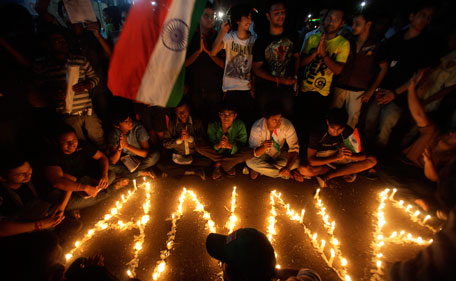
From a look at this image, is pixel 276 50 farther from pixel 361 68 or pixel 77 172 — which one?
pixel 77 172

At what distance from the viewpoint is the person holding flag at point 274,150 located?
3.72m

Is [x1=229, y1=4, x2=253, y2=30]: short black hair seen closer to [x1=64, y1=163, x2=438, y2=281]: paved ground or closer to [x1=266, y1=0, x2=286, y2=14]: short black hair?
[x1=266, y1=0, x2=286, y2=14]: short black hair

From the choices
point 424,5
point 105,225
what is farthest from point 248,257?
point 424,5

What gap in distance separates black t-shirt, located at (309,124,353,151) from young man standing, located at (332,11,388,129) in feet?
2.53

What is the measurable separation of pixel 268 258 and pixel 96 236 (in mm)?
2461

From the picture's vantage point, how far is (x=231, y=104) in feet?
11.9

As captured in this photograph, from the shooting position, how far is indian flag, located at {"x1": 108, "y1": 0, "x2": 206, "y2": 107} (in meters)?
2.04

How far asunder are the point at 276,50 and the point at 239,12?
827mm

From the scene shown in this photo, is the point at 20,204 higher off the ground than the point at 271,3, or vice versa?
the point at 271,3

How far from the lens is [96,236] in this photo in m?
2.79

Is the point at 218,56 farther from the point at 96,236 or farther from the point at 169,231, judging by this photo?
the point at 96,236

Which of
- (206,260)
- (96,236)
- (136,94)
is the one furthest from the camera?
(96,236)

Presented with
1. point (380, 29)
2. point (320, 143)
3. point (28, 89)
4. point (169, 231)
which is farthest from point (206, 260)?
point (380, 29)

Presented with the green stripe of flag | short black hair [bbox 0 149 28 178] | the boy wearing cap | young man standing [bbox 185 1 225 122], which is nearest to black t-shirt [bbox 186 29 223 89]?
young man standing [bbox 185 1 225 122]
